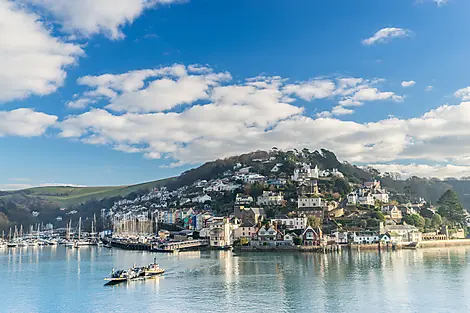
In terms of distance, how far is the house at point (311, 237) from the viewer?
53094 mm

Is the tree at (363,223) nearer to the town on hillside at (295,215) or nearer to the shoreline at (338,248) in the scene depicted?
the town on hillside at (295,215)

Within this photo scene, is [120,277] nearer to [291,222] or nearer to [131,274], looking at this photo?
[131,274]

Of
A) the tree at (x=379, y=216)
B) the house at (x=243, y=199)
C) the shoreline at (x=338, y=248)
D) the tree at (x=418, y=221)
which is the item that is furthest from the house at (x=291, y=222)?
the tree at (x=418, y=221)

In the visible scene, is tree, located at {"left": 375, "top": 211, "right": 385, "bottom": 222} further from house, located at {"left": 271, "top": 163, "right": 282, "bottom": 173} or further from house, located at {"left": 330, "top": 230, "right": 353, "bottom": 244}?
house, located at {"left": 271, "top": 163, "right": 282, "bottom": 173}

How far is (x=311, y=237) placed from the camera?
53562 mm

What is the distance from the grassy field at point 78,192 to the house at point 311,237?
9443cm

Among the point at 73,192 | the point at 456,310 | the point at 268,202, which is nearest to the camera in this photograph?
the point at 456,310

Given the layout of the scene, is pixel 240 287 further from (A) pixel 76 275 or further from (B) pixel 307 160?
(B) pixel 307 160

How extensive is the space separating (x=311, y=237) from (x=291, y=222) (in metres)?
8.62

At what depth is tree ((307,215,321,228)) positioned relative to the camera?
59.2m

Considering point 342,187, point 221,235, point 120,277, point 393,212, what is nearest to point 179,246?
point 221,235

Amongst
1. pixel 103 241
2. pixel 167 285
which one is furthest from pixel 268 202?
pixel 167 285

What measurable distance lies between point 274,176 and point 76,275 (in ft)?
197

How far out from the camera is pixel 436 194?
119 metres
